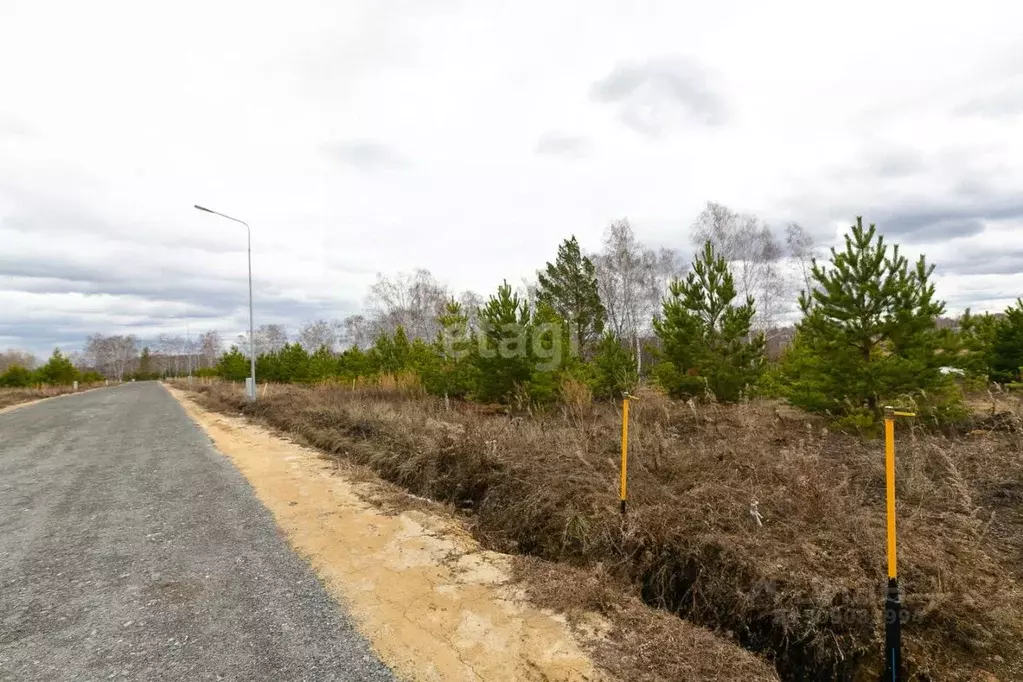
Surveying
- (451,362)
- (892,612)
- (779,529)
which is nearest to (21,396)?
(451,362)

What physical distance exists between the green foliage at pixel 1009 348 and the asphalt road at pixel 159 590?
19.4m

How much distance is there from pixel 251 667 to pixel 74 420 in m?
19.3

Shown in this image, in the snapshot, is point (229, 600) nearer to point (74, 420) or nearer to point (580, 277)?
point (74, 420)

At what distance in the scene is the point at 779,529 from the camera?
4215 mm

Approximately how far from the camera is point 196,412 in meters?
19.2

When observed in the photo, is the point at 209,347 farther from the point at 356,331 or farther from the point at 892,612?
the point at 892,612

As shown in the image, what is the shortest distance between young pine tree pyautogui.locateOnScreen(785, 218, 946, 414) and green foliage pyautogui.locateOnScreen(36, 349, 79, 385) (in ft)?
207

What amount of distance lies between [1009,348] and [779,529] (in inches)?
668

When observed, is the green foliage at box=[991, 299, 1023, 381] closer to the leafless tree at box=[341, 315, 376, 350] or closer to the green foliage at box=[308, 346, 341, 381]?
the green foliage at box=[308, 346, 341, 381]

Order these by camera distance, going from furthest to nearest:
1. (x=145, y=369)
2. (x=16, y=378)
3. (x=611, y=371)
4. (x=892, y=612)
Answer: (x=145, y=369) → (x=16, y=378) → (x=611, y=371) → (x=892, y=612)

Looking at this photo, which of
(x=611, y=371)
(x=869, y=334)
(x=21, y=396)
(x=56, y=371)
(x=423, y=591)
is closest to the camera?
(x=423, y=591)

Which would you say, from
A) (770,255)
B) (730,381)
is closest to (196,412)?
(730,381)

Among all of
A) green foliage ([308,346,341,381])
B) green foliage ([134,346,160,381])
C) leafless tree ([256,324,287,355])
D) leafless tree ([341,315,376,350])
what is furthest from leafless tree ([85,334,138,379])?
green foliage ([308,346,341,381])

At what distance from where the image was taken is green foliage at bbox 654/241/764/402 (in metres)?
14.0
